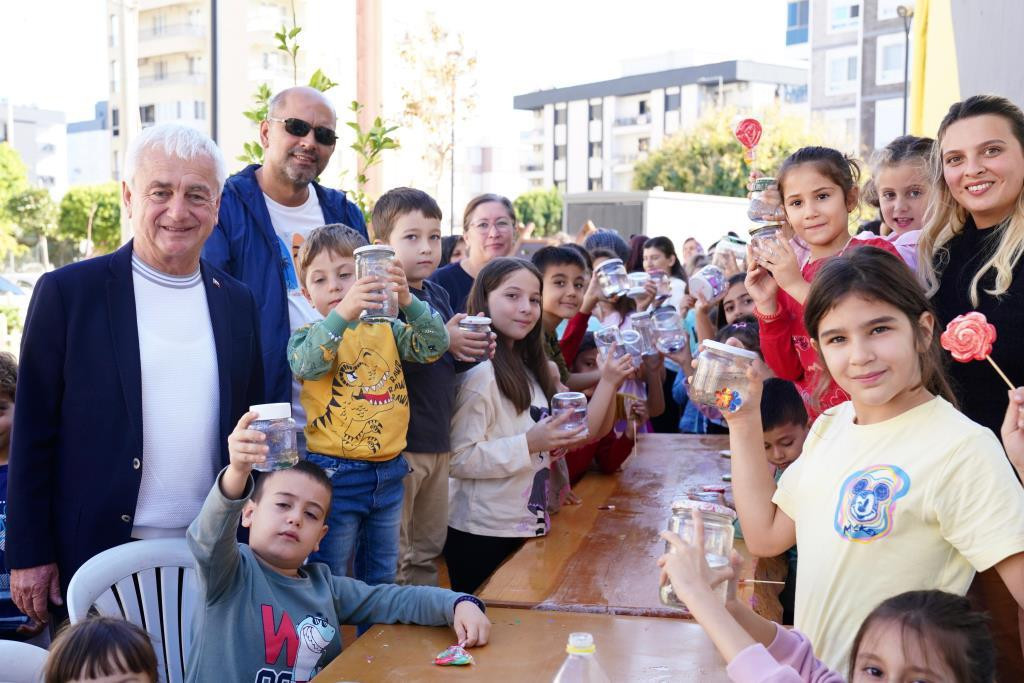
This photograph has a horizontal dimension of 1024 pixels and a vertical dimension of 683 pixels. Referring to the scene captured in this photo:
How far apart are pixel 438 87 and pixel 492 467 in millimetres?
19559

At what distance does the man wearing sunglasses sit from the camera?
12.9ft

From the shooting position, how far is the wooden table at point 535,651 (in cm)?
→ 242

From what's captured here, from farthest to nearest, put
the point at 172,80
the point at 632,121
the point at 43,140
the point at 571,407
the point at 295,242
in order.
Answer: the point at 43,140 → the point at 632,121 → the point at 172,80 → the point at 295,242 → the point at 571,407

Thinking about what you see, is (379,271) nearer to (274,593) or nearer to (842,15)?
(274,593)

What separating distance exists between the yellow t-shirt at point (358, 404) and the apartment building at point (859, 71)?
4139 centimetres

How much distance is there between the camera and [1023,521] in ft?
6.56

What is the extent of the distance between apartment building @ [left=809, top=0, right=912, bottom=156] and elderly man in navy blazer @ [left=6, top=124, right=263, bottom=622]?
42036 mm

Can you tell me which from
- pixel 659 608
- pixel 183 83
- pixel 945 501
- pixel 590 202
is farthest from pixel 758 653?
pixel 183 83

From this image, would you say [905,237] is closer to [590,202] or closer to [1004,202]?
[1004,202]

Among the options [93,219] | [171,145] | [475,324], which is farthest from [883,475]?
[93,219]

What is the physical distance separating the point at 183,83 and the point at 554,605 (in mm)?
62962

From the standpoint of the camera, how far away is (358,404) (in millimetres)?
3572

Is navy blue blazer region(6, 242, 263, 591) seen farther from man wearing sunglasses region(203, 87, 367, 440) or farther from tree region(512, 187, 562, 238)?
tree region(512, 187, 562, 238)

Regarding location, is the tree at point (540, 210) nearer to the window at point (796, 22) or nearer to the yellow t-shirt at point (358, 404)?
the window at point (796, 22)
